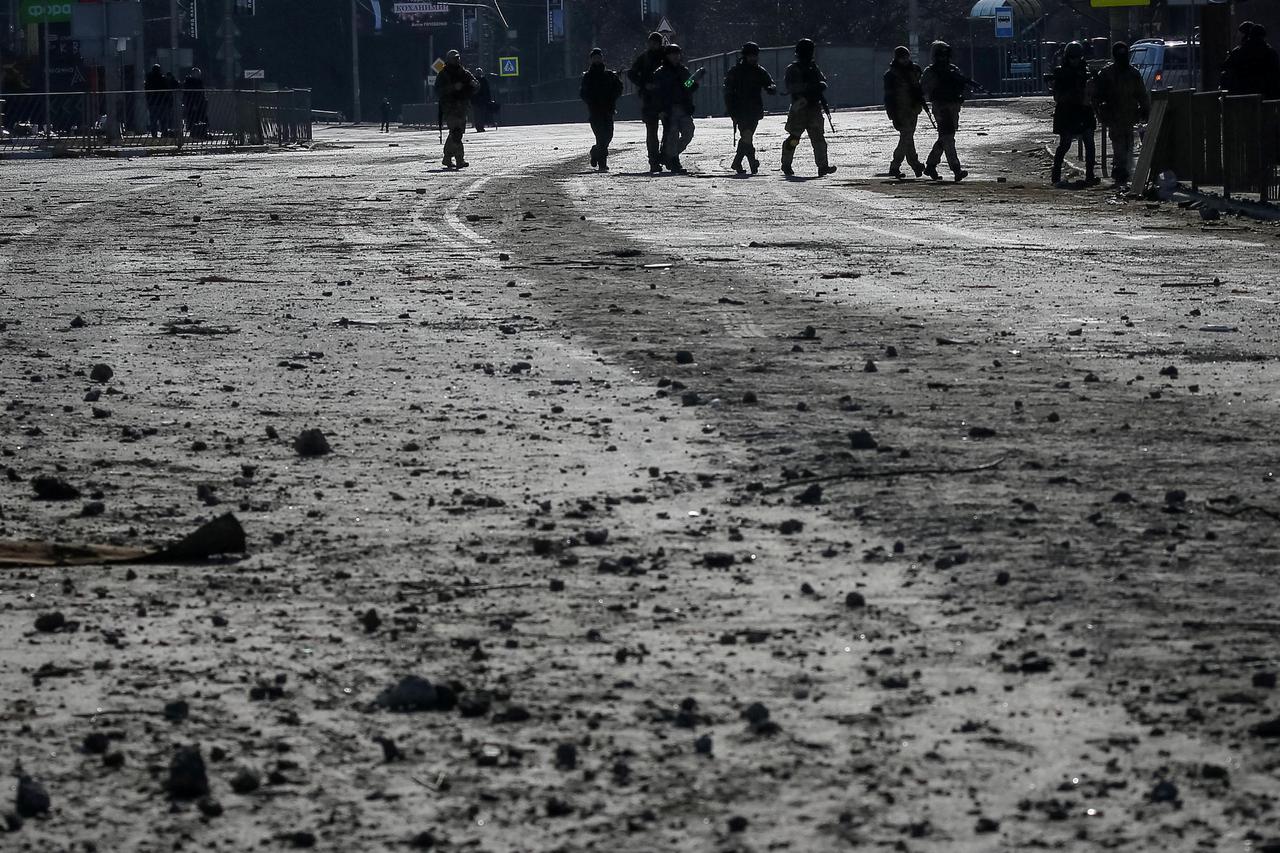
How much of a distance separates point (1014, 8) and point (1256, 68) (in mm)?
45640

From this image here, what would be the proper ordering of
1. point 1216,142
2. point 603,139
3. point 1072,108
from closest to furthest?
point 1216,142, point 1072,108, point 603,139

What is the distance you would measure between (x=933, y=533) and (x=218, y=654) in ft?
6.37

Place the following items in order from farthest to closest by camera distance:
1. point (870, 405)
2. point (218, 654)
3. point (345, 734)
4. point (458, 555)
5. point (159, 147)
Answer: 1. point (159, 147)
2. point (870, 405)
3. point (458, 555)
4. point (218, 654)
5. point (345, 734)

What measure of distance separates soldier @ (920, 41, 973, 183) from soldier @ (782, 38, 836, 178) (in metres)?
1.40

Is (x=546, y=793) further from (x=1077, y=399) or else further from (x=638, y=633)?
(x=1077, y=399)

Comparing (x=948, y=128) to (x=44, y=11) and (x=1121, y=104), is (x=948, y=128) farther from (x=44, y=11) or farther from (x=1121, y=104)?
(x=44, y=11)

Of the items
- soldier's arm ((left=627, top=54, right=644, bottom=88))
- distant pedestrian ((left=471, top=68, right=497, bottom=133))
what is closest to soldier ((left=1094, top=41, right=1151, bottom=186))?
soldier's arm ((left=627, top=54, right=644, bottom=88))

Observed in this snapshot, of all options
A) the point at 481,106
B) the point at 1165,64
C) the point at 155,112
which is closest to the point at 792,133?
the point at 155,112

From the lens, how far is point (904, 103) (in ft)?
87.5

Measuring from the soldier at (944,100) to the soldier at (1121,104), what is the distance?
1.76 metres

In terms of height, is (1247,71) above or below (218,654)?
above

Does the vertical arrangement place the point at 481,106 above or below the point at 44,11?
below

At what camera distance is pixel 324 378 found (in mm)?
9000

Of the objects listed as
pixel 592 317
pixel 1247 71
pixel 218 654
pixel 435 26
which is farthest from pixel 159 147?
pixel 435 26
